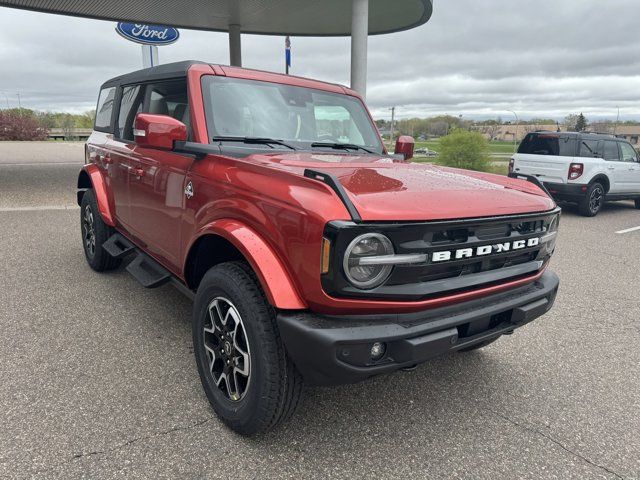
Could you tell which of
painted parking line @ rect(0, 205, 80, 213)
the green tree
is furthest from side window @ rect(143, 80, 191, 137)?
the green tree

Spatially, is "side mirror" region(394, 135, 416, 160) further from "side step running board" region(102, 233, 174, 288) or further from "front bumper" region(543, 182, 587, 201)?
"front bumper" region(543, 182, 587, 201)

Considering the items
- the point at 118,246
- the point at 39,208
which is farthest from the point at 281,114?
the point at 39,208

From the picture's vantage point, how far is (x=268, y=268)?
2051 mm

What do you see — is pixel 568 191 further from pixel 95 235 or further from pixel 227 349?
pixel 227 349

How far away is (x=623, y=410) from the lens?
2.76 metres

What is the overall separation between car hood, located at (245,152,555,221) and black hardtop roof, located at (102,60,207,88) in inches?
38.9

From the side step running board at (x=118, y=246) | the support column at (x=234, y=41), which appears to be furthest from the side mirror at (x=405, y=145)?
the support column at (x=234, y=41)

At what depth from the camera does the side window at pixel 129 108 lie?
384 centimetres

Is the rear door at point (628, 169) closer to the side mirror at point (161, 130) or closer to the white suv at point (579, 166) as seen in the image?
the white suv at point (579, 166)

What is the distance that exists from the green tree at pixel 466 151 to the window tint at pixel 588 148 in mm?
9205

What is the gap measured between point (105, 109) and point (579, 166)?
926 centimetres

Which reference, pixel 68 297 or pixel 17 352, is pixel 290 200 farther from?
pixel 68 297

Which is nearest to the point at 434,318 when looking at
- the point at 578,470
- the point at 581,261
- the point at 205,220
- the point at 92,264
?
the point at 578,470

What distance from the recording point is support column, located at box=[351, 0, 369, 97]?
11.0 metres
